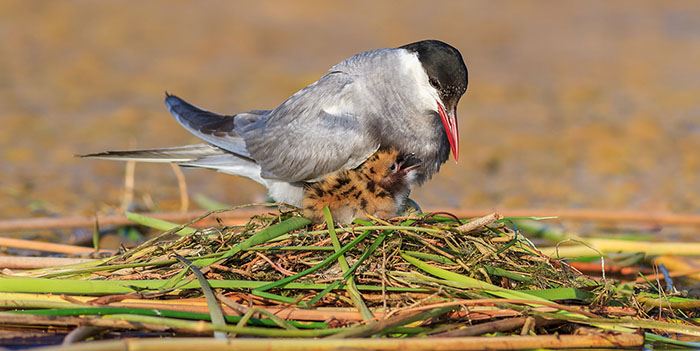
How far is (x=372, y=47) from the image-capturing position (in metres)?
11.2

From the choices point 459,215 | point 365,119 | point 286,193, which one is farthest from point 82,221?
point 459,215

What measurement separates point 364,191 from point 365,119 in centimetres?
60

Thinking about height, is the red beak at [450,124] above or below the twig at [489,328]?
above

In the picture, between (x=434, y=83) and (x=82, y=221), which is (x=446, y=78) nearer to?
(x=434, y=83)

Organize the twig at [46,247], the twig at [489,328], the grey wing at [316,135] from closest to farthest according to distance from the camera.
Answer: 1. the twig at [489,328]
2. the grey wing at [316,135]
3. the twig at [46,247]

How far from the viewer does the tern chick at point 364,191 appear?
4.24 m

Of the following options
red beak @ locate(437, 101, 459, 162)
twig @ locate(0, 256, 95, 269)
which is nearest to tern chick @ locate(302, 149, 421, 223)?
red beak @ locate(437, 101, 459, 162)

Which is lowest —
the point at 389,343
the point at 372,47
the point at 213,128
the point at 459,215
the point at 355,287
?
the point at 389,343

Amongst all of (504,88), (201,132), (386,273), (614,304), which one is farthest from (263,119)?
(504,88)

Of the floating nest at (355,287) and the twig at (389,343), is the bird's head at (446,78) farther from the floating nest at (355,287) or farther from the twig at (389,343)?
the twig at (389,343)

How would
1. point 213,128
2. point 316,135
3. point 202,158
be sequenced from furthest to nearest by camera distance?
point 202,158, point 213,128, point 316,135

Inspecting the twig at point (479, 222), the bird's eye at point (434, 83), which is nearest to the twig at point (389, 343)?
the twig at point (479, 222)

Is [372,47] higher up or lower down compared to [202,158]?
higher up

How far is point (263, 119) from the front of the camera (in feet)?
17.4
